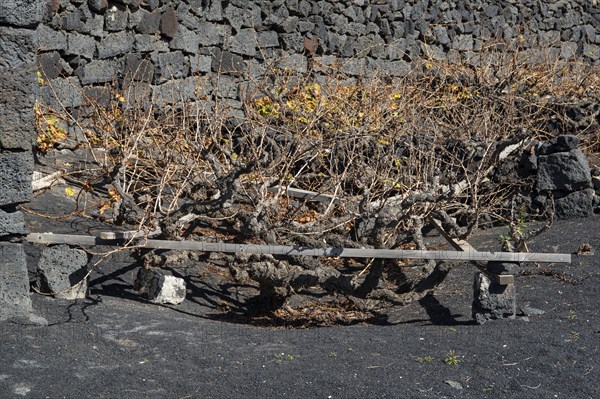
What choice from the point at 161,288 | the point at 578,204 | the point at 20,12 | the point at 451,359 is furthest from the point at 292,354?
the point at 578,204

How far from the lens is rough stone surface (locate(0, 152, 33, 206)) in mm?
5430

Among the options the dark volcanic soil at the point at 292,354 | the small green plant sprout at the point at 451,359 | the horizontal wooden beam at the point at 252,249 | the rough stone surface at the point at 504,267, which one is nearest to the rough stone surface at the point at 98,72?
the dark volcanic soil at the point at 292,354

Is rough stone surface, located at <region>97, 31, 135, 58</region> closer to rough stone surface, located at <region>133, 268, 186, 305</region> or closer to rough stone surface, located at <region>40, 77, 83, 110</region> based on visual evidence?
rough stone surface, located at <region>40, 77, 83, 110</region>

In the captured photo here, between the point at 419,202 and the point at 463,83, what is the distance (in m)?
4.88

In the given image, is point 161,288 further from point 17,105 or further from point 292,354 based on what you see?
point 17,105

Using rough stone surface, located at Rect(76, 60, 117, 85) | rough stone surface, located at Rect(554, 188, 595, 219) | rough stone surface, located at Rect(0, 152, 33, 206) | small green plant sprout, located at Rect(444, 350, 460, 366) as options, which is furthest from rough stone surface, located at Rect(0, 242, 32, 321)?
rough stone surface, located at Rect(554, 188, 595, 219)

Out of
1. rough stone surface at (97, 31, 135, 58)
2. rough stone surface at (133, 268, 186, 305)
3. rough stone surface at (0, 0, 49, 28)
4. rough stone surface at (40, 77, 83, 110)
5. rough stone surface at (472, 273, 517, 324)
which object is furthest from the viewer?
rough stone surface at (97, 31, 135, 58)

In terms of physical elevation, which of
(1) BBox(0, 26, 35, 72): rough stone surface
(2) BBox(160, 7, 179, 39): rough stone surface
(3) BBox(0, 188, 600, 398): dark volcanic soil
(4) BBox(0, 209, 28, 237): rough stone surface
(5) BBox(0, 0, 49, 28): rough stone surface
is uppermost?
(5) BBox(0, 0, 49, 28): rough stone surface

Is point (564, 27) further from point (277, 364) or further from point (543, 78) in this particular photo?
point (277, 364)

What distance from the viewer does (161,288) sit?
663cm

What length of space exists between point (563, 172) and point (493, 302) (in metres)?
3.56

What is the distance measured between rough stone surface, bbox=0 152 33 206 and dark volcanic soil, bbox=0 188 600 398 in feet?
2.52

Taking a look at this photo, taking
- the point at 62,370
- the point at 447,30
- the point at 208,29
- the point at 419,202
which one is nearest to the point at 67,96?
the point at 208,29

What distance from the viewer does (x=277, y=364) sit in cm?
521
